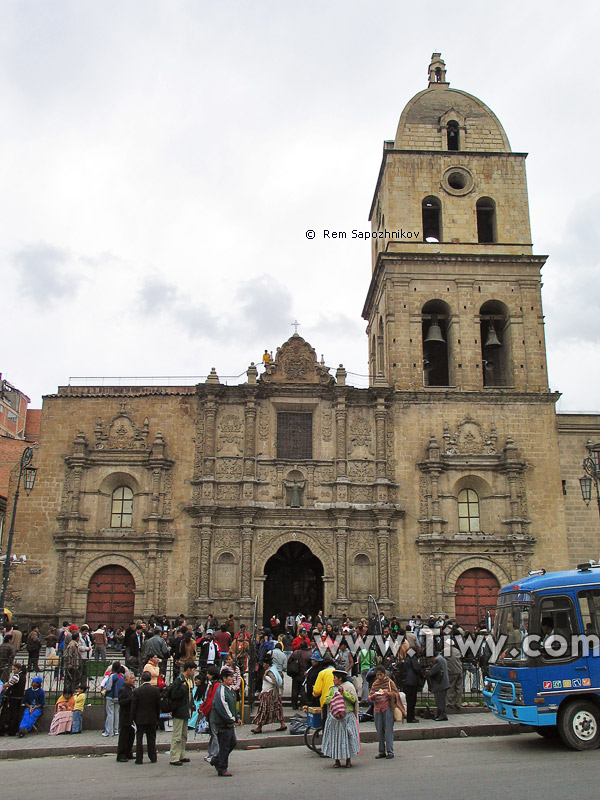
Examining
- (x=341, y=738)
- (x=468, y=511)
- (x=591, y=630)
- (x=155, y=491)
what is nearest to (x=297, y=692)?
(x=341, y=738)

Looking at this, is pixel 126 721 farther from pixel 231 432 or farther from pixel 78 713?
pixel 231 432

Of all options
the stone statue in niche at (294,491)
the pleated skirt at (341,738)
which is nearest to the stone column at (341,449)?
the stone statue in niche at (294,491)

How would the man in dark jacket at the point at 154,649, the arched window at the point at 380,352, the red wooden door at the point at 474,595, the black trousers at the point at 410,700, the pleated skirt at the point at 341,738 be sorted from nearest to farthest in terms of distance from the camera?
the pleated skirt at the point at 341,738, the black trousers at the point at 410,700, the man in dark jacket at the point at 154,649, the red wooden door at the point at 474,595, the arched window at the point at 380,352

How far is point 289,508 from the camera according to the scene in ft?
93.1

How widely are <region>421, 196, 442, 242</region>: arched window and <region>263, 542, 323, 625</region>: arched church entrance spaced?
15.2 metres

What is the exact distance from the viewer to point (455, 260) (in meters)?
32.0

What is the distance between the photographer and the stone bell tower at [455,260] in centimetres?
3095

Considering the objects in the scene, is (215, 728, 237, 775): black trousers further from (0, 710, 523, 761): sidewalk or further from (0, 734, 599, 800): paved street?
(0, 710, 523, 761): sidewalk

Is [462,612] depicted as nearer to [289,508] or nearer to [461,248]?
[289,508]

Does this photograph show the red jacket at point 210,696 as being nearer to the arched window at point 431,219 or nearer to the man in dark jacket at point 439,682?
the man in dark jacket at point 439,682

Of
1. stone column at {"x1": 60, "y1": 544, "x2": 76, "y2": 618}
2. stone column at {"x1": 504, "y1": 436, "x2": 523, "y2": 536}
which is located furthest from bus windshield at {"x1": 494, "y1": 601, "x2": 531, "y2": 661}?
stone column at {"x1": 60, "y1": 544, "x2": 76, "y2": 618}

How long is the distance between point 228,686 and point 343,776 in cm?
207

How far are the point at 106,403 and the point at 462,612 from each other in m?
15.8

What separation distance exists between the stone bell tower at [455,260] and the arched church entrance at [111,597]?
1236 centimetres
